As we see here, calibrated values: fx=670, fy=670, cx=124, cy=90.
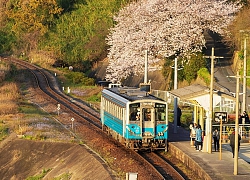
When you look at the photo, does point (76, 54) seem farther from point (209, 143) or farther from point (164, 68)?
point (209, 143)

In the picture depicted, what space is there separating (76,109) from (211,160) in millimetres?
17959

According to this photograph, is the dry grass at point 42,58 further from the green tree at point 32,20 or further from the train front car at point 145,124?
the train front car at point 145,124

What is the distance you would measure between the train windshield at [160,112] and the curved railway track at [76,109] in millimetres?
1494

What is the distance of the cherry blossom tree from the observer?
4750 centimetres

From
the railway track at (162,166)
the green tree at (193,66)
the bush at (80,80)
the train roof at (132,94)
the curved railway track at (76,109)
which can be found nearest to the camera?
the railway track at (162,166)

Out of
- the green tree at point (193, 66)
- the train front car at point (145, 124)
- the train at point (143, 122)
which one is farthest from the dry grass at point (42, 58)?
the train front car at point (145, 124)

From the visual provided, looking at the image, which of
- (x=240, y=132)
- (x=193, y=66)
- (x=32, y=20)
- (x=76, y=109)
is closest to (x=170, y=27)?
(x=193, y=66)

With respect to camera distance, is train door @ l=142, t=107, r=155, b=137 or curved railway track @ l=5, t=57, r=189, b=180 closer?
curved railway track @ l=5, t=57, r=189, b=180

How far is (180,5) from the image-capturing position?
1874 inches

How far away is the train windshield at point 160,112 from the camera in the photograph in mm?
26609

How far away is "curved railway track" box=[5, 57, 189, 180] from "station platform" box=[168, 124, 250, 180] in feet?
2.48

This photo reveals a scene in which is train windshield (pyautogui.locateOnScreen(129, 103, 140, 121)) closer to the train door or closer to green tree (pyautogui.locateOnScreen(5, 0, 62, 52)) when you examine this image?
the train door

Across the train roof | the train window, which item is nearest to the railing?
the train roof

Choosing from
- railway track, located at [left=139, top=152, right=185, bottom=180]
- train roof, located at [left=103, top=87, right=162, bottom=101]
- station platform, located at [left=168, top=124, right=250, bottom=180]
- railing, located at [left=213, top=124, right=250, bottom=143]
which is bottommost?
railway track, located at [left=139, top=152, right=185, bottom=180]
